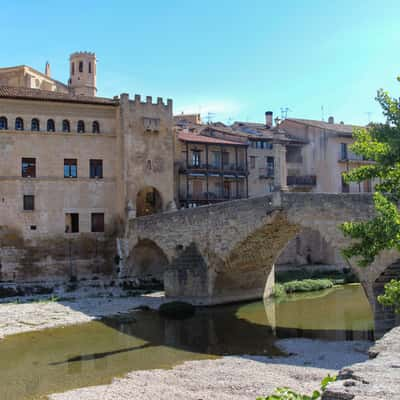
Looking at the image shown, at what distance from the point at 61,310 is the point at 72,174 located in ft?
37.9

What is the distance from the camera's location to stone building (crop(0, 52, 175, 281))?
3378 centimetres

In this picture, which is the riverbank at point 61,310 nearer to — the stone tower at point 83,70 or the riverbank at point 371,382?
the riverbank at point 371,382

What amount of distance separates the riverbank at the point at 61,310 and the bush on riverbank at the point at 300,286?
686cm

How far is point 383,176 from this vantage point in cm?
967

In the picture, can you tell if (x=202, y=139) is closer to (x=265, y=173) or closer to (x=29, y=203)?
(x=265, y=173)

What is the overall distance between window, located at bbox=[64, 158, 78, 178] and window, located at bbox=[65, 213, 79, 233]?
2.54m

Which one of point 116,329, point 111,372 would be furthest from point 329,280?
point 111,372

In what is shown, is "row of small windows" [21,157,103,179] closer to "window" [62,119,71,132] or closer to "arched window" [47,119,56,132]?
"window" [62,119,71,132]

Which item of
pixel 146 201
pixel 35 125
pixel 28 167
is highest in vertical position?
pixel 35 125

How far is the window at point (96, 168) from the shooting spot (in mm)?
35812

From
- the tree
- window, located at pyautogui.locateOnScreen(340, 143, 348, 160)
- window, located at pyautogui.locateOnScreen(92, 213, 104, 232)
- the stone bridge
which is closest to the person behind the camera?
the tree

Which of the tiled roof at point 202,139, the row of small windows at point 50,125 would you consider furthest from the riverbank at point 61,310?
the tiled roof at point 202,139

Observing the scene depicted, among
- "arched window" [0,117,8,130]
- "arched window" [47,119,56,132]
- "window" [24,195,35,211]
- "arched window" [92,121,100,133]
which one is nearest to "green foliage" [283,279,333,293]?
"arched window" [92,121,100,133]

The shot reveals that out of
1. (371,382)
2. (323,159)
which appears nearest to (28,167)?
(323,159)
